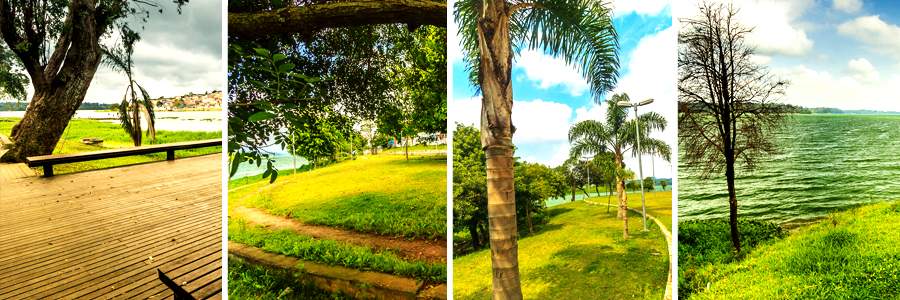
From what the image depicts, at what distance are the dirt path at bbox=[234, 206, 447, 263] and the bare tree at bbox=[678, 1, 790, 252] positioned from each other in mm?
2099

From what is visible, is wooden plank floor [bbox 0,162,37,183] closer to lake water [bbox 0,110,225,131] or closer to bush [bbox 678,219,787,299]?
lake water [bbox 0,110,225,131]

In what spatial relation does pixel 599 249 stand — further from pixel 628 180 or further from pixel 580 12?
pixel 580 12

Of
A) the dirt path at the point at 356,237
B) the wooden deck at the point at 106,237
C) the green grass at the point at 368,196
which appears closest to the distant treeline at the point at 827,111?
the green grass at the point at 368,196

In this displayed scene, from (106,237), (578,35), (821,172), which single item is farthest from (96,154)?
(821,172)

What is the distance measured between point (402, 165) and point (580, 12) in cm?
167

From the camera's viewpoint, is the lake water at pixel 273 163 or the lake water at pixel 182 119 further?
the lake water at pixel 182 119

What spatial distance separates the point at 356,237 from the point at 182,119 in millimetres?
A: 1868

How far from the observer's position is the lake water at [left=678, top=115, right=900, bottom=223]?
2.31 metres

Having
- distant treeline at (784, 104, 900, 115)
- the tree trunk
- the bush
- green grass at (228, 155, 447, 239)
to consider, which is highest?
distant treeline at (784, 104, 900, 115)

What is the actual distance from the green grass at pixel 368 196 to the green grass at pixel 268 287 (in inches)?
16.4

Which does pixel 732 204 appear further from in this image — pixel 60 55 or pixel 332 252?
pixel 60 55

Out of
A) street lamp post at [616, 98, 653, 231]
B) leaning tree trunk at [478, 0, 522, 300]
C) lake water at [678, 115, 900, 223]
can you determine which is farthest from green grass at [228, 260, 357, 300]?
lake water at [678, 115, 900, 223]

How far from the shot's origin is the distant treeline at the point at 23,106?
216 cm

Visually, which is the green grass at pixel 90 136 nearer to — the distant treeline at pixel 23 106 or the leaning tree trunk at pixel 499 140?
the distant treeline at pixel 23 106
